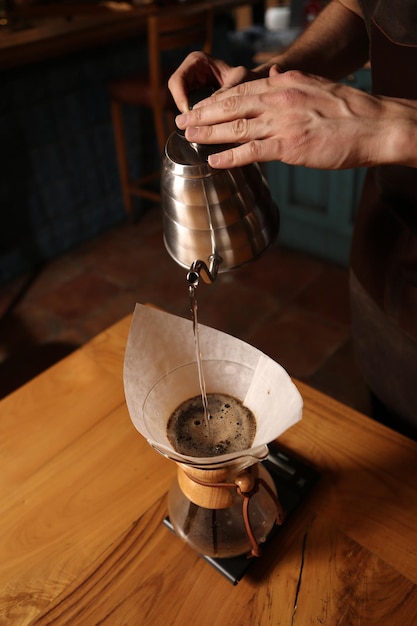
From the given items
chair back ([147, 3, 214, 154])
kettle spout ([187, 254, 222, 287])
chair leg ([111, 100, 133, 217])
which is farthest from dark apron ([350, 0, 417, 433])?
chair leg ([111, 100, 133, 217])

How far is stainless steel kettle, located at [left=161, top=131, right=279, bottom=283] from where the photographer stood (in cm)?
60

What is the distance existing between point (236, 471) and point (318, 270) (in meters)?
1.95

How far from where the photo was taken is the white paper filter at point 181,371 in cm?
69

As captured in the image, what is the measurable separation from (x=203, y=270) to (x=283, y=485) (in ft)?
1.34

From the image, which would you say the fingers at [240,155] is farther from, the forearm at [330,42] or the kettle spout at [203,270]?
the forearm at [330,42]

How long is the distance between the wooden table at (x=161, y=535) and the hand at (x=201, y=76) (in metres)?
0.57

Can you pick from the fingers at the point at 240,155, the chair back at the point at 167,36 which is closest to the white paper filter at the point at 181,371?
the fingers at the point at 240,155

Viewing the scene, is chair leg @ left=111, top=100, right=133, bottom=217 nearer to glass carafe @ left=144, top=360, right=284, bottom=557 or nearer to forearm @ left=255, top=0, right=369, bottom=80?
forearm @ left=255, top=0, right=369, bottom=80

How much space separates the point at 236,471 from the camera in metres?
0.65

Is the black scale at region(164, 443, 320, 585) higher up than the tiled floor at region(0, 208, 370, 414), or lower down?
higher up

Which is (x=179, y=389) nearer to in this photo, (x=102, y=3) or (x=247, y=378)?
(x=247, y=378)

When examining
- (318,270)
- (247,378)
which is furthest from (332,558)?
(318,270)

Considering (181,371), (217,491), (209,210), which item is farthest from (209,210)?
(217,491)

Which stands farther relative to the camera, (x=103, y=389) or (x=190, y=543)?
(x=103, y=389)
